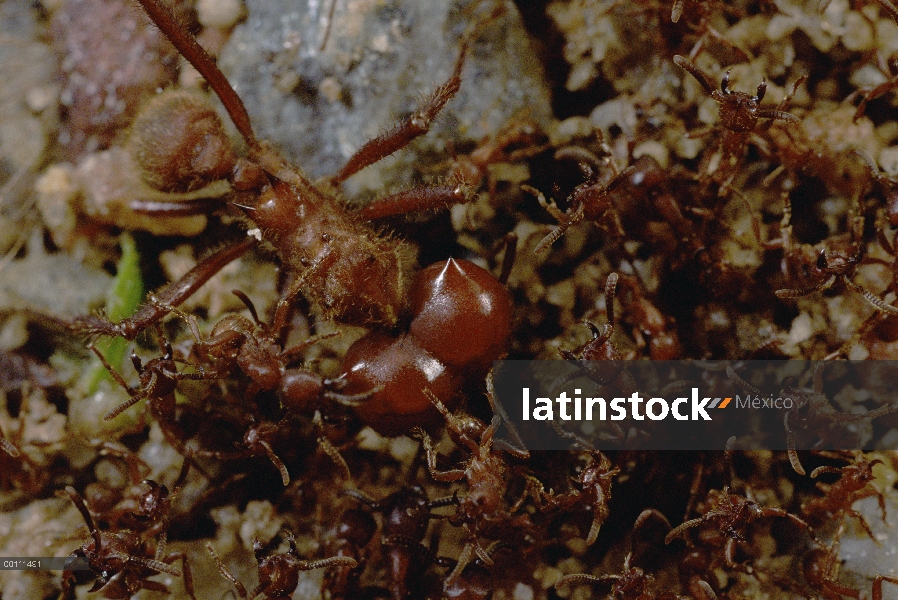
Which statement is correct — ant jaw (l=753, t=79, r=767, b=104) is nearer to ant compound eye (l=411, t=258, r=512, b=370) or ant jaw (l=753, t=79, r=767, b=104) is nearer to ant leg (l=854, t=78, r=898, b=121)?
ant leg (l=854, t=78, r=898, b=121)

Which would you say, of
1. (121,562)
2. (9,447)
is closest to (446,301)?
(121,562)

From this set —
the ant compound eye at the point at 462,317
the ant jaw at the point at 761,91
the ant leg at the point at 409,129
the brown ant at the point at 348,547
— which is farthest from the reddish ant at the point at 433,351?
the ant jaw at the point at 761,91

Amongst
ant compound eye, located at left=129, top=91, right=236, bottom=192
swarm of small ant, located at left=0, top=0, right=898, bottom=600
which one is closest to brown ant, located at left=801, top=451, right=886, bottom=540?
swarm of small ant, located at left=0, top=0, right=898, bottom=600

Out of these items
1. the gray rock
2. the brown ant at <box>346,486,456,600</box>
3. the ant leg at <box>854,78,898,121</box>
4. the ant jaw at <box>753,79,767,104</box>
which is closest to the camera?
the ant jaw at <box>753,79,767,104</box>

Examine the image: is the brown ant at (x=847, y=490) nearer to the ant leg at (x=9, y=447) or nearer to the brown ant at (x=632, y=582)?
the brown ant at (x=632, y=582)

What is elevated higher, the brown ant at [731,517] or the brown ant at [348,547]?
the brown ant at [731,517]

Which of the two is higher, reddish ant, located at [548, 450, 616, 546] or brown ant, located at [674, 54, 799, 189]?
brown ant, located at [674, 54, 799, 189]
